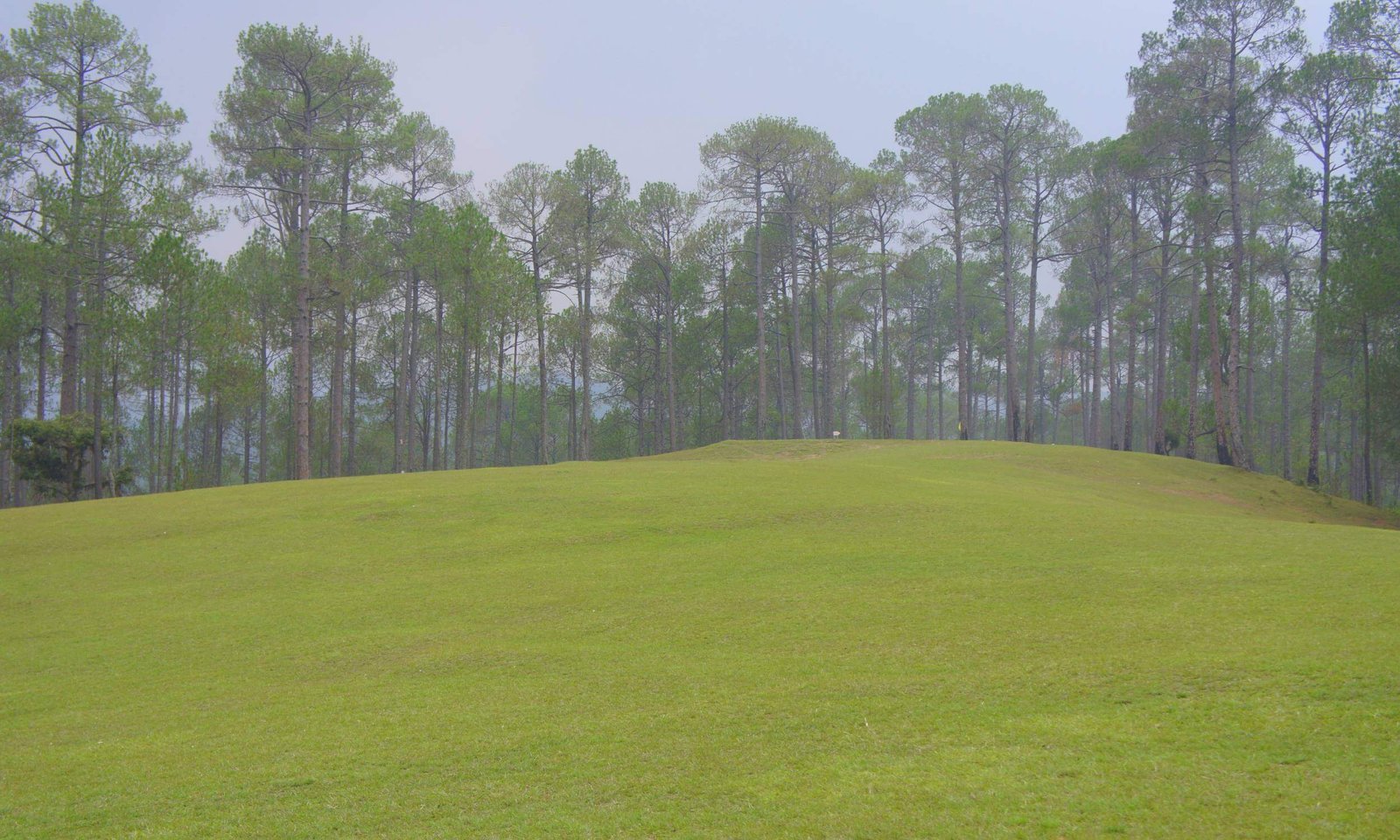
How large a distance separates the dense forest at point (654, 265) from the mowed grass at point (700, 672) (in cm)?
1673

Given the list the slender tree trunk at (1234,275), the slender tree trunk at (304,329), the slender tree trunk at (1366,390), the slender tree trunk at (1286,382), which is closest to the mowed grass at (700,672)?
the slender tree trunk at (304,329)

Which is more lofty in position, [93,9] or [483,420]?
[93,9]

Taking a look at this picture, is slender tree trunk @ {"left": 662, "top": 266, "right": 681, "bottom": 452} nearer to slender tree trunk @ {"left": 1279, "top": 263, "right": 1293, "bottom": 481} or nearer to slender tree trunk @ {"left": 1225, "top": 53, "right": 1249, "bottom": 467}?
slender tree trunk @ {"left": 1225, "top": 53, "right": 1249, "bottom": 467}

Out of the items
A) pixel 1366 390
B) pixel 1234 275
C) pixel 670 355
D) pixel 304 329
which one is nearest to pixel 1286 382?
pixel 1366 390

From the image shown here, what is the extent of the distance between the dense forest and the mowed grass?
54.9 feet

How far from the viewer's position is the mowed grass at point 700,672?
23.4 feet

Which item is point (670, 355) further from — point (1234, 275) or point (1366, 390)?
point (1366, 390)

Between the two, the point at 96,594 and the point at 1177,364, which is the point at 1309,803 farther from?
the point at 1177,364

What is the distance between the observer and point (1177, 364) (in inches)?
2298

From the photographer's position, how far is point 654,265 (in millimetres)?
58812

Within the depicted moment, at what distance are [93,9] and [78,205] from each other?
9.66 metres

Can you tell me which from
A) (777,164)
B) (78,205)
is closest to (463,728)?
(78,205)

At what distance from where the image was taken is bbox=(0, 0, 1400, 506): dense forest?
32.5 m

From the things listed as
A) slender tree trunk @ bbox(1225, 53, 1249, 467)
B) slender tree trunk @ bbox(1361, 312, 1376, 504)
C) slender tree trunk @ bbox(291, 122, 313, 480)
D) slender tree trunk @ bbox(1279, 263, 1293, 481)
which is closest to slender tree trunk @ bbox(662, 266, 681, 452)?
slender tree trunk @ bbox(291, 122, 313, 480)
